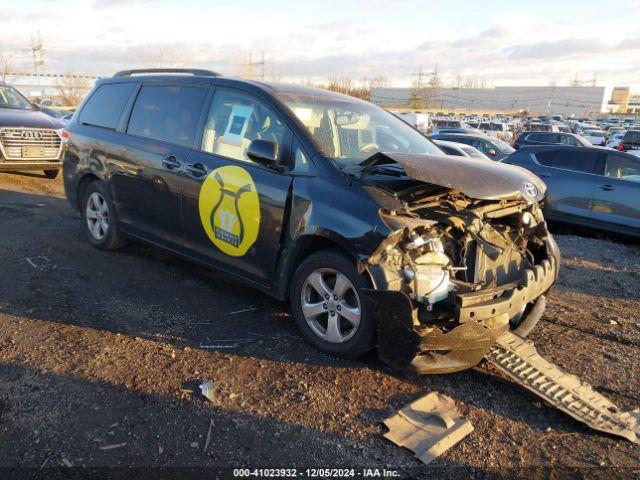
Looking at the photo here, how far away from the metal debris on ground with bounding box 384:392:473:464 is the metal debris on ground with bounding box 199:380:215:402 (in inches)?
42.1

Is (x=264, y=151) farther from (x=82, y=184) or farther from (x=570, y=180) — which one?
(x=570, y=180)

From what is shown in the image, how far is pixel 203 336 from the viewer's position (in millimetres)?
3863

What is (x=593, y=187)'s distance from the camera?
26.5ft

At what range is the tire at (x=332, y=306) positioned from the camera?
11.0ft

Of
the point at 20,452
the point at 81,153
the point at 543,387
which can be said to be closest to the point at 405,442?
the point at 543,387

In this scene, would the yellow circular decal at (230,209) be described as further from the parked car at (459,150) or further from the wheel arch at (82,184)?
the parked car at (459,150)

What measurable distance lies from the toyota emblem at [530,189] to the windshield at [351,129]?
1128 millimetres

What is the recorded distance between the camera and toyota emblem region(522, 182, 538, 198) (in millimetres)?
3591

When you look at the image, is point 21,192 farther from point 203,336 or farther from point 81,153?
Result: point 203,336

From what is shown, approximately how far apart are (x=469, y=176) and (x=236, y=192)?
1802mm

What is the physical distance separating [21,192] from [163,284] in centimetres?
548

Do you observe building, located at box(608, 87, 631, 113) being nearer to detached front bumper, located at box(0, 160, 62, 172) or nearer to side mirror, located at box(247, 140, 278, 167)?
detached front bumper, located at box(0, 160, 62, 172)

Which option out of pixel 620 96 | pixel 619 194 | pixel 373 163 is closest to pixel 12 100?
pixel 373 163

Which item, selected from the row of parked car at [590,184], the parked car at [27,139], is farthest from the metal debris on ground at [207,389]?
the parked car at [27,139]
